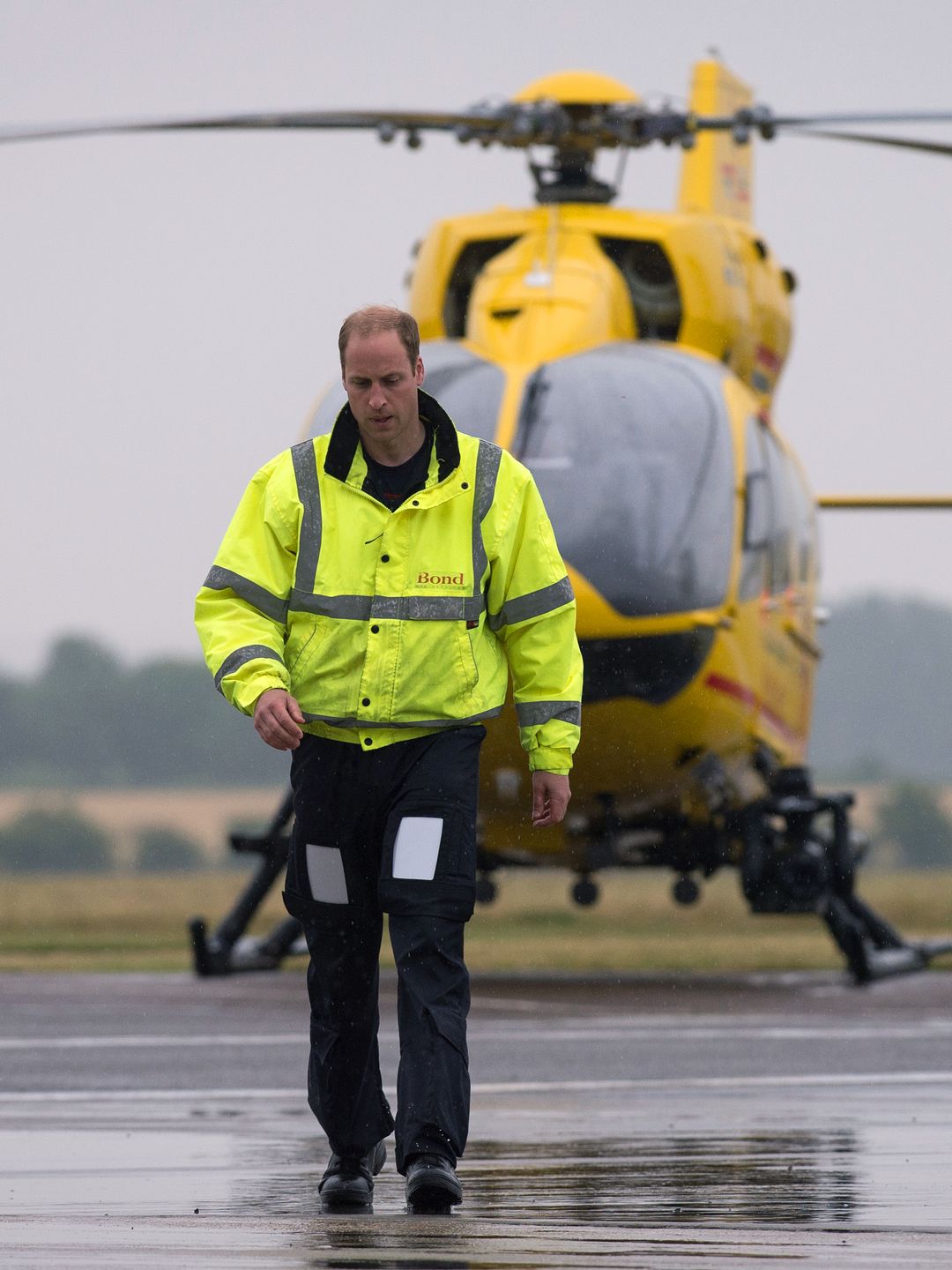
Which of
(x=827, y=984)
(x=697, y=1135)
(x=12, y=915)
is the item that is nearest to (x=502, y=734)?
(x=827, y=984)

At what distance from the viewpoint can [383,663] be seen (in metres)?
4.82

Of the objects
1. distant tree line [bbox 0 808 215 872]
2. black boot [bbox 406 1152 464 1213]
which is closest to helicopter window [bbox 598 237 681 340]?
black boot [bbox 406 1152 464 1213]

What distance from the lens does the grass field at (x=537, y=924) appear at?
63.1ft

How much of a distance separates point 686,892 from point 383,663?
33.3 ft

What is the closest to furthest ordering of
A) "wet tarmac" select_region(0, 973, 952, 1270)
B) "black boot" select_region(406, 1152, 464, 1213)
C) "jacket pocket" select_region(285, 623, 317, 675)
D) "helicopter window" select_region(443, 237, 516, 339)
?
"wet tarmac" select_region(0, 973, 952, 1270) < "black boot" select_region(406, 1152, 464, 1213) < "jacket pocket" select_region(285, 623, 317, 675) < "helicopter window" select_region(443, 237, 516, 339)

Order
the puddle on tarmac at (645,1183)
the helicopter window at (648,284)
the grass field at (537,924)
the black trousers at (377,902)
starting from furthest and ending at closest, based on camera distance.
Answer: the grass field at (537,924) → the helicopter window at (648,284) → the black trousers at (377,902) → the puddle on tarmac at (645,1183)

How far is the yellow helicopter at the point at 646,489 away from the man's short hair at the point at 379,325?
7711mm

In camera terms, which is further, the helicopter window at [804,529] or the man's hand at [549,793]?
the helicopter window at [804,529]

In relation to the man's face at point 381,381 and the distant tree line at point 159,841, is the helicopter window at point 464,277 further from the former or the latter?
the distant tree line at point 159,841

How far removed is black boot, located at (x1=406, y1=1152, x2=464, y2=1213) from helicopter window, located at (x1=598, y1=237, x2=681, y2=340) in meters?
10.5

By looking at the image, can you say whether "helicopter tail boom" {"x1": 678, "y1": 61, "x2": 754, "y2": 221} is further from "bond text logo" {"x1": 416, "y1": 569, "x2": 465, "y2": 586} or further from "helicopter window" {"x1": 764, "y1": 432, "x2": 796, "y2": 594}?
"bond text logo" {"x1": 416, "y1": 569, "x2": 465, "y2": 586}

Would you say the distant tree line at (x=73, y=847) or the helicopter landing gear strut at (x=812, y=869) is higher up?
the helicopter landing gear strut at (x=812, y=869)

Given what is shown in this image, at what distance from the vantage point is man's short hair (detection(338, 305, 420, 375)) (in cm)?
478

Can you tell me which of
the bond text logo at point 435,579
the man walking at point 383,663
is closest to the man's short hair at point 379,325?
the man walking at point 383,663
